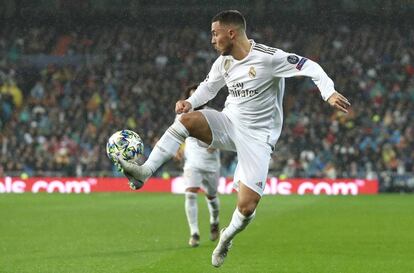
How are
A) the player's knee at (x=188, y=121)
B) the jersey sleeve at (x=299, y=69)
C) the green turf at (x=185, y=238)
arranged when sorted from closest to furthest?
1. the jersey sleeve at (x=299, y=69)
2. the player's knee at (x=188, y=121)
3. the green turf at (x=185, y=238)

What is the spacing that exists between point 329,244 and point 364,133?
1773 centimetres

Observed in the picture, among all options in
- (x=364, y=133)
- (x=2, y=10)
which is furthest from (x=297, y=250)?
(x=2, y=10)

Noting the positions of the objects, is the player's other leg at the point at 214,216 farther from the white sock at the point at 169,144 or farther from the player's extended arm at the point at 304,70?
the white sock at the point at 169,144

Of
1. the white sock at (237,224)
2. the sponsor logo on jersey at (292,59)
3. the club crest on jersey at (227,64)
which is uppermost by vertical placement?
the sponsor logo on jersey at (292,59)

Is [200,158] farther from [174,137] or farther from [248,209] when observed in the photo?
[174,137]

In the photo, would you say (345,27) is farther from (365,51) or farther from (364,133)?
(364,133)

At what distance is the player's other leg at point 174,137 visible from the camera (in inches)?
325

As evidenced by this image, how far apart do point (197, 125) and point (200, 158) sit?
207 inches

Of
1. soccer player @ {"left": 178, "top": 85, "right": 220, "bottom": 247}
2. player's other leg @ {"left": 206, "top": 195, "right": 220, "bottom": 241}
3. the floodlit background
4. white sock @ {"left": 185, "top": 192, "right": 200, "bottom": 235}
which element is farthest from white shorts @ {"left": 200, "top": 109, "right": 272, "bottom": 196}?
player's other leg @ {"left": 206, "top": 195, "right": 220, "bottom": 241}

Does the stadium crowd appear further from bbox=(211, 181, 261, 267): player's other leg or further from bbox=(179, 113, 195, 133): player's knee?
bbox=(179, 113, 195, 133): player's knee

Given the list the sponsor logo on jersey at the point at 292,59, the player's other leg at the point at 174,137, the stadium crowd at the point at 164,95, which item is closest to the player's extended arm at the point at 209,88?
the player's other leg at the point at 174,137

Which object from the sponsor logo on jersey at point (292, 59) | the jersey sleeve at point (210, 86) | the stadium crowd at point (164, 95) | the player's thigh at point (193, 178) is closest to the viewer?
the sponsor logo on jersey at point (292, 59)

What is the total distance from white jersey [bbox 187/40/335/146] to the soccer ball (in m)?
1.09

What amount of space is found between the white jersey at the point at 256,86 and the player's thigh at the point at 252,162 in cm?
10
